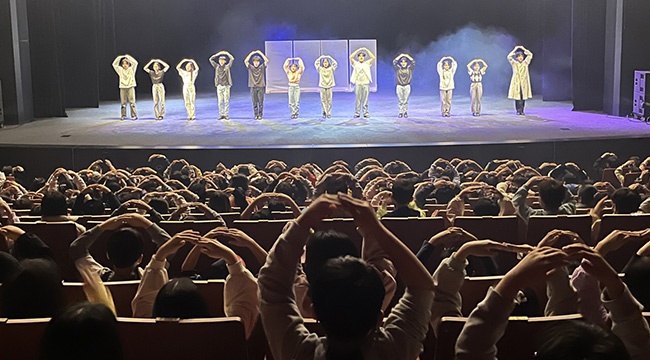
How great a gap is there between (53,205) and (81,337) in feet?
12.2

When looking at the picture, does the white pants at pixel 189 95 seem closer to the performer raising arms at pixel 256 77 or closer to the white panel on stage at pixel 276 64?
the performer raising arms at pixel 256 77

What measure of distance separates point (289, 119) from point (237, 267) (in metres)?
12.1

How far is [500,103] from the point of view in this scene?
682 inches

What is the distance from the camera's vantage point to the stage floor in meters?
11.7

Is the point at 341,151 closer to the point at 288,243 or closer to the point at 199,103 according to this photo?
the point at 199,103

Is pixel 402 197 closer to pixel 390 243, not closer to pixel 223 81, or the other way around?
pixel 390 243

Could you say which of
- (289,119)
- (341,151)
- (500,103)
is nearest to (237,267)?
(341,151)

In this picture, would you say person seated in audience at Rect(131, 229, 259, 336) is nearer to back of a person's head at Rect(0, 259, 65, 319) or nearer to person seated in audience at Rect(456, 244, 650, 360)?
back of a person's head at Rect(0, 259, 65, 319)

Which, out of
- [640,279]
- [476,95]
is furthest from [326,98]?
[640,279]

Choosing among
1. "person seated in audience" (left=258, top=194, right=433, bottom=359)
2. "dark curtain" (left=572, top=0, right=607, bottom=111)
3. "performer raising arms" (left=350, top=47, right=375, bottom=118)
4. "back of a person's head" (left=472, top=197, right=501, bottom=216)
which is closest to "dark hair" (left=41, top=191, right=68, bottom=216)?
"back of a person's head" (left=472, top=197, right=501, bottom=216)

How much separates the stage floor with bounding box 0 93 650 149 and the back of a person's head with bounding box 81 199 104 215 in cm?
541

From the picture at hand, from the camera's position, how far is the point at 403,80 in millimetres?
14648

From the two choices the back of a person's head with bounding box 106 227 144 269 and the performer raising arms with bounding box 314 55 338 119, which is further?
the performer raising arms with bounding box 314 55 338 119

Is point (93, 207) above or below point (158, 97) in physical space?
below
